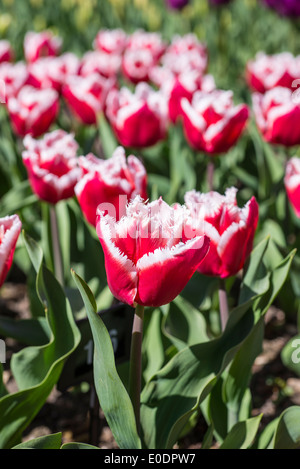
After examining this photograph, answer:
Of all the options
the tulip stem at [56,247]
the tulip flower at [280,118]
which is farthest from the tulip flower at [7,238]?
the tulip flower at [280,118]

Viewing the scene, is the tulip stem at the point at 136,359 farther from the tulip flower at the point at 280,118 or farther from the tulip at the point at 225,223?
the tulip flower at the point at 280,118

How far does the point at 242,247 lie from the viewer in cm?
105

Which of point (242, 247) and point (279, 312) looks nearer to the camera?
point (242, 247)

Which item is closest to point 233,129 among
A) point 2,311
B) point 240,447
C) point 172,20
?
point 240,447

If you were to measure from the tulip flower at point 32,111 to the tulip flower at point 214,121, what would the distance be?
45 centimetres

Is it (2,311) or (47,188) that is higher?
(47,188)

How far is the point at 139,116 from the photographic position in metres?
1.71

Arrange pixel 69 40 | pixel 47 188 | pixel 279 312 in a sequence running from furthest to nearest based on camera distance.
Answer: pixel 69 40 < pixel 279 312 < pixel 47 188

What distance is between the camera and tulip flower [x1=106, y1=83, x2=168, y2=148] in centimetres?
171

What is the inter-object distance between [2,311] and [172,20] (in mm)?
3214

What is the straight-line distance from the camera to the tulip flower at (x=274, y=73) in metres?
2.16

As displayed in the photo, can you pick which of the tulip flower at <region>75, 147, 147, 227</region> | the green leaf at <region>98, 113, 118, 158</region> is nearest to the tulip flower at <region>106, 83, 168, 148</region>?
the green leaf at <region>98, 113, 118, 158</region>

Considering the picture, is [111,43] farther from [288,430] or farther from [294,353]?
[288,430]

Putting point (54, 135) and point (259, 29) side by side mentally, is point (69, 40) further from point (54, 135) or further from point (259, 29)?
point (54, 135)
